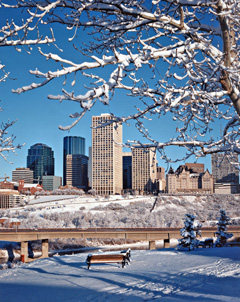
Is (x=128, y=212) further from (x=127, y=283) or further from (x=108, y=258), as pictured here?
(x=127, y=283)

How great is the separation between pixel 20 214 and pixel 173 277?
277 feet

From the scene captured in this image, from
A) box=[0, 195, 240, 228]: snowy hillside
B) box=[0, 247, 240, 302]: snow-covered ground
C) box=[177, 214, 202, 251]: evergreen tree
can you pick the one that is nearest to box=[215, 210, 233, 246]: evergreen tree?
box=[177, 214, 202, 251]: evergreen tree

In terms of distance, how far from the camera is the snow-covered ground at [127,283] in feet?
27.7

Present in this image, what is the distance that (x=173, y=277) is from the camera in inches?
423

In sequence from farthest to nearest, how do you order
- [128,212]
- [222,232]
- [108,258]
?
[128,212] < [222,232] < [108,258]

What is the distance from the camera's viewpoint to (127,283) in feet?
33.3

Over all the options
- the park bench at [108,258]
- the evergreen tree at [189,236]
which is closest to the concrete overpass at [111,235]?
the evergreen tree at [189,236]

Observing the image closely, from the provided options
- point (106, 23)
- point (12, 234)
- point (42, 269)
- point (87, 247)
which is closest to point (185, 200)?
point (87, 247)

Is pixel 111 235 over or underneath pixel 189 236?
underneath

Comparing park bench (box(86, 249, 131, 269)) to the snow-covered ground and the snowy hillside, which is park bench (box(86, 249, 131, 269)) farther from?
the snowy hillside

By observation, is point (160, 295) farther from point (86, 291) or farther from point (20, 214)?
point (20, 214)

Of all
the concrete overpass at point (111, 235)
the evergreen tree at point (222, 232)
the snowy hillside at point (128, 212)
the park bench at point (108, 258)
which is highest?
the park bench at point (108, 258)

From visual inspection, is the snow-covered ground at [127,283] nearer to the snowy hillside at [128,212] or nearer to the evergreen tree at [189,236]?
the evergreen tree at [189,236]

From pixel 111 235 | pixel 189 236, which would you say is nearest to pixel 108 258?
pixel 189 236
